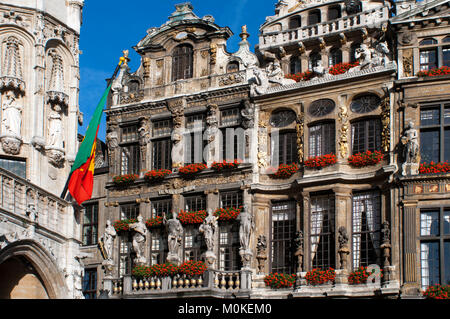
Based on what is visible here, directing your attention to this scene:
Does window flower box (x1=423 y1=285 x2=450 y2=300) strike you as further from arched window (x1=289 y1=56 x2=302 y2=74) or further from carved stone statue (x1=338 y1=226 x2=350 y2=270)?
arched window (x1=289 y1=56 x2=302 y2=74)

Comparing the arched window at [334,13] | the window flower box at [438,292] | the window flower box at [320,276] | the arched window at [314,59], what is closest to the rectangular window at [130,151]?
the arched window at [314,59]

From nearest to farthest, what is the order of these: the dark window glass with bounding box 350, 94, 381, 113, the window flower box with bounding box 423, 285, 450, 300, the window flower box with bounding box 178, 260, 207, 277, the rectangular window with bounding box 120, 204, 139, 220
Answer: the window flower box with bounding box 423, 285, 450, 300 < the dark window glass with bounding box 350, 94, 381, 113 < the window flower box with bounding box 178, 260, 207, 277 < the rectangular window with bounding box 120, 204, 139, 220

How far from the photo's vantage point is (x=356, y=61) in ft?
97.0

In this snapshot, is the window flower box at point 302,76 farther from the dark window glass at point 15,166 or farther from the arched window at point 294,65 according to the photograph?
the dark window glass at point 15,166

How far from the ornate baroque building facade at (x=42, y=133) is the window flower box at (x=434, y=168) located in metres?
10.6

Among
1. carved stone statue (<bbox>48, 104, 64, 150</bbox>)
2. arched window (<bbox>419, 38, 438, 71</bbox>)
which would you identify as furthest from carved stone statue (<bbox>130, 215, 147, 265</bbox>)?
arched window (<bbox>419, 38, 438, 71</bbox>)

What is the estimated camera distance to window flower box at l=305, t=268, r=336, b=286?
90.3 ft

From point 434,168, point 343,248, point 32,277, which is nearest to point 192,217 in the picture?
point 343,248

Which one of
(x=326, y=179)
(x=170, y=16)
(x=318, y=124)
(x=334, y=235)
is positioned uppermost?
(x=170, y=16)

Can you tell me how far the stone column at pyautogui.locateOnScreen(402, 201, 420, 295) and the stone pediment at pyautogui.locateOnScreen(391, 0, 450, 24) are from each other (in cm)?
604
